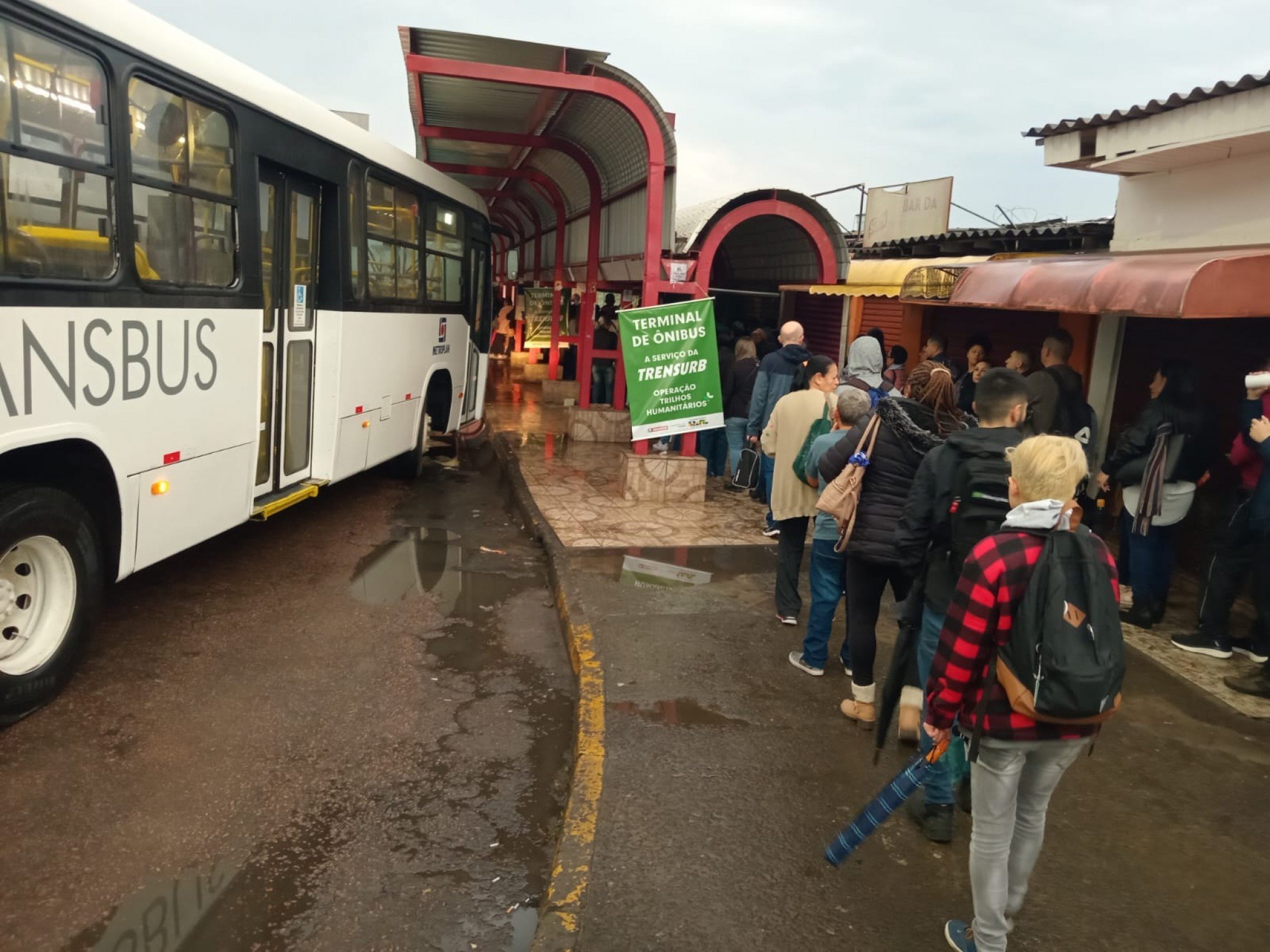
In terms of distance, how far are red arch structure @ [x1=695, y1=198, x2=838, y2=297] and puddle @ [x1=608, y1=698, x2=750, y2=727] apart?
5.81 metres

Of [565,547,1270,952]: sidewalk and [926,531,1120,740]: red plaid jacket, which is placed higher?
[926,531,1120,740]: red plaid jacket

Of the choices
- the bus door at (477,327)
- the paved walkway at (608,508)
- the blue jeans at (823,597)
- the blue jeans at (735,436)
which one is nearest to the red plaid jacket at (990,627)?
the blue jeans at (823,597)

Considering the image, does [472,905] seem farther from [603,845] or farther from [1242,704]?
[1242,704]

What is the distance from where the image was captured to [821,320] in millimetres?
15086

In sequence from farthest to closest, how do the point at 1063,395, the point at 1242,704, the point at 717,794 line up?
1. the point at 1063,395
2. the point at 1242,704
3. the point at 717,794

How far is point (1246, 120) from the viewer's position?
670cm

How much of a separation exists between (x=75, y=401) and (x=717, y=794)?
3.45 metres


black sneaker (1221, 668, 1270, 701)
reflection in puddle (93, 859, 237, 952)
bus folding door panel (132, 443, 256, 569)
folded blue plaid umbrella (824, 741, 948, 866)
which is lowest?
reflection in puddle (93, 859, 237, 952)

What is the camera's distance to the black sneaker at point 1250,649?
6.04 metres

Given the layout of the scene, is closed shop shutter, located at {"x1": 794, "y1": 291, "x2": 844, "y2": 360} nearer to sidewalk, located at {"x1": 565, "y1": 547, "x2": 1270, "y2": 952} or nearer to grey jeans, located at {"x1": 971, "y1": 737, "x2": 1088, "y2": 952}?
sidewalk, located at {"x1": 565, "y1": 547, "x2": 1270, "y2": 952}

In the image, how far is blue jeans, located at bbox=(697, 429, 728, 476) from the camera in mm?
11047

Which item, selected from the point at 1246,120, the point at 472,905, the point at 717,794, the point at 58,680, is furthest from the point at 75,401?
the point at 1246,120

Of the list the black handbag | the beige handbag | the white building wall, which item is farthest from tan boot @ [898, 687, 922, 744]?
the black handbag

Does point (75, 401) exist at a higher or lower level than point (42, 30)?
lower
